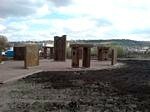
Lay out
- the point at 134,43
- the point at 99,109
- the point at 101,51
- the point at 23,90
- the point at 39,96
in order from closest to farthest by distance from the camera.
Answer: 1. the point at 99,109
2. the point at 39,96
3. the point at 23,90
4. the point at 101,51
5. the point at 134,43

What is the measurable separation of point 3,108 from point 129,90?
689cm

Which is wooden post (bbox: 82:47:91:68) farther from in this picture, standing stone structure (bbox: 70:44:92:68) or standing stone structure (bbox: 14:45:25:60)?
standing stone structure (bbox: 14:45:25:60)

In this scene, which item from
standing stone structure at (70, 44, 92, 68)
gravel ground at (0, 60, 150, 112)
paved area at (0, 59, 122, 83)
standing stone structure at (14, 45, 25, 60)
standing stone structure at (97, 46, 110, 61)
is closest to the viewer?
gravel ground at (0, 60, 150, 112)

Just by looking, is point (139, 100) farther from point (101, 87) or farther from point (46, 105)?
point (101, 87)

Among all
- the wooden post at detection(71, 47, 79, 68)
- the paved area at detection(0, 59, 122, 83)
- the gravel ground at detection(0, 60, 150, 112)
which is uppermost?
the wooden post at detection(71, 47, 79, 68)

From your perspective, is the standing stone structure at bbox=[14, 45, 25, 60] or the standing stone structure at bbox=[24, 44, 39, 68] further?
the standing stone structure at bbox=[14, 45, 25, 60]

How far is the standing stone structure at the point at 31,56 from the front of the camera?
32581mm

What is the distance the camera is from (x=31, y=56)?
33.7 m

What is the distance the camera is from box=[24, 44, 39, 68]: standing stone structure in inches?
1283

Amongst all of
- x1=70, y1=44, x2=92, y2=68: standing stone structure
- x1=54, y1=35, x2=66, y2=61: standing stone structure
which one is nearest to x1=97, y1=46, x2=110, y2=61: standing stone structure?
x1=54, y1=35, x2=66, y2=61: standing stone structure

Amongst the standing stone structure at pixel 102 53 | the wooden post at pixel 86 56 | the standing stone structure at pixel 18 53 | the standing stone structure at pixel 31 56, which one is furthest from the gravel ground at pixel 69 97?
the standing stone structure at pixel 102 53

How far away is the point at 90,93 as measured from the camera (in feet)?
57.3

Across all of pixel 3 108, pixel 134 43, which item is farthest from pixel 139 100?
pixel 134 43

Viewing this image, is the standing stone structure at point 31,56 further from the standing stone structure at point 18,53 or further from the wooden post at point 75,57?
the standing stone structure at point 18,53
